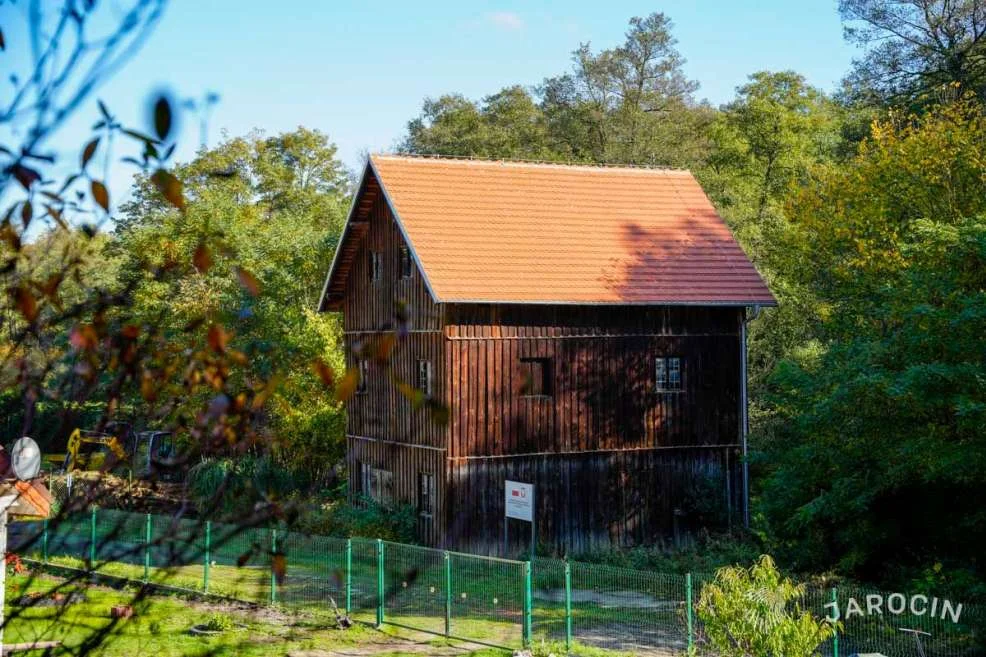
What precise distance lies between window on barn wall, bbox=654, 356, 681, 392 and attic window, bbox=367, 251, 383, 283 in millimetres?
6811

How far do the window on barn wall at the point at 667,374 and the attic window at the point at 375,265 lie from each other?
6811mm

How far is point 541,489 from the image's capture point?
90.9 feet

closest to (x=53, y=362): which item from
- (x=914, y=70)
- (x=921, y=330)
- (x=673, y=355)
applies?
(x=921, y=330)

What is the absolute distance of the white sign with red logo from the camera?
80.6 feet

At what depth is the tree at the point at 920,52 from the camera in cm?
3975

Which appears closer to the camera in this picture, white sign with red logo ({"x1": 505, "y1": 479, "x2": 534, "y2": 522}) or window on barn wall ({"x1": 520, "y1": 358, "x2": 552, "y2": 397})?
white sign with red logo ({"x1": 505, "y1": 479, "x2": 534, "y2": 522})

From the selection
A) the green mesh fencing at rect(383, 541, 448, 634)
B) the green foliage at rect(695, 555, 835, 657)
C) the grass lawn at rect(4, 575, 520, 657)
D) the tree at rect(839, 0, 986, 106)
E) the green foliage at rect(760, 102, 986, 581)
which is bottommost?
the grass lawn at rect(4, 575, 520, 657)

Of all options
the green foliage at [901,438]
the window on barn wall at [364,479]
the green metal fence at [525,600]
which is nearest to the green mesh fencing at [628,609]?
the green metal fence at [525,600]

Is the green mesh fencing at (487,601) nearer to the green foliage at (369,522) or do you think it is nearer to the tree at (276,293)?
the green foliage at (369,522)

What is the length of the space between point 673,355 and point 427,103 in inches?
1445

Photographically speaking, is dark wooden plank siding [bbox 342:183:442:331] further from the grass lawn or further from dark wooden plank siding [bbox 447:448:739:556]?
the grass lawn

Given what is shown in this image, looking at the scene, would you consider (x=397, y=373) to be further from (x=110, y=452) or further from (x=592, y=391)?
(x=110, y=452)

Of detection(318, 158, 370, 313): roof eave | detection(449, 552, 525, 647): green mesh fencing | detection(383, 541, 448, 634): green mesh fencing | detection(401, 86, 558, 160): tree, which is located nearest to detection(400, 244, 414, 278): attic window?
detection(318, 158, 370, 313): roof eave

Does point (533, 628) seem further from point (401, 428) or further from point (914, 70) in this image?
point (914, 70)
